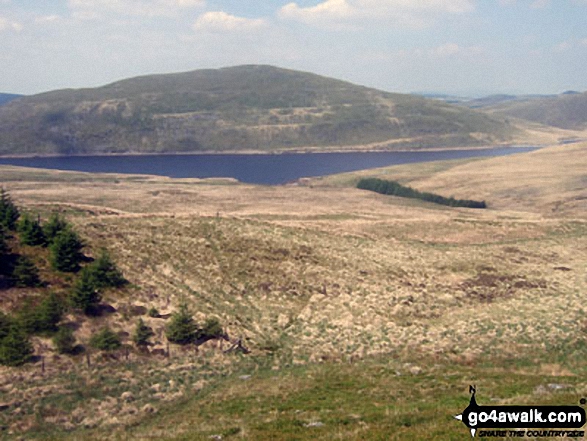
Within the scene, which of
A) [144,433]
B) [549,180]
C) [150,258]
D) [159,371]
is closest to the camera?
[144,433]

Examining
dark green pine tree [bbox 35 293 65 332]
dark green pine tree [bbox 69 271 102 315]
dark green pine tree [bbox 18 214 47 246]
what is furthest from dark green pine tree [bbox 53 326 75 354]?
dark green pine tree [bbox 18 214 47 246]

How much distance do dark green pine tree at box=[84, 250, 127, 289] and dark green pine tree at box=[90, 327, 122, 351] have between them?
220 inches

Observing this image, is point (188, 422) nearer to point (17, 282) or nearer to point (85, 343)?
point (85, 343)

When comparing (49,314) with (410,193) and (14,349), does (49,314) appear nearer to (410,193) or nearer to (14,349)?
(14,349)

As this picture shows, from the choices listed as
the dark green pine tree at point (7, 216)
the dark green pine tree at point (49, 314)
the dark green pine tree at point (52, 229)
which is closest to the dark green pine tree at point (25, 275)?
the dark green pine tree at point (49, 314)

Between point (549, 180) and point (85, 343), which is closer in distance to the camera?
point (85, 343)

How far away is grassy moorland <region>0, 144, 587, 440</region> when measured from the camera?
20.5m

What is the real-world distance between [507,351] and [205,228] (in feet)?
109

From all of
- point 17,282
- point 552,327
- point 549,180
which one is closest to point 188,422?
point 17,282

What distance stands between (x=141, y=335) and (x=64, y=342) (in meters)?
4.47

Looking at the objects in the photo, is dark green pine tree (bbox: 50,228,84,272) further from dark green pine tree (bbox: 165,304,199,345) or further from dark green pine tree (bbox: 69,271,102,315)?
dark green pine tree (bbox: 165,304,199,345)

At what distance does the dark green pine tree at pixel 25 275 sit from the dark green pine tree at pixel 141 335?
27.7ft

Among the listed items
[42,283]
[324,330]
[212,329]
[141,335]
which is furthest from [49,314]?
[324,330]

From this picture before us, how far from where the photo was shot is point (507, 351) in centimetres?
3020
